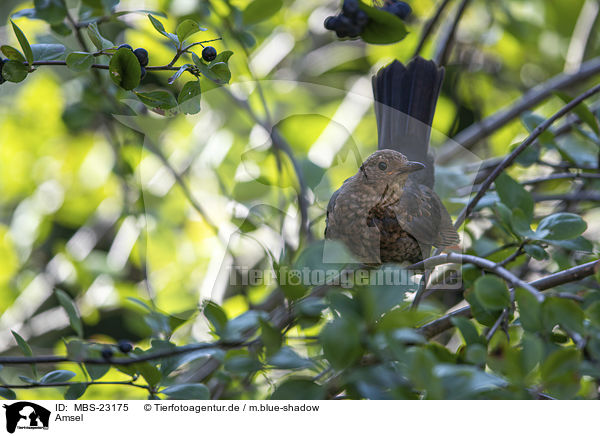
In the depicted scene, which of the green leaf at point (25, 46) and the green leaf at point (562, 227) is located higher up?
the green leaf at point (25, 46)

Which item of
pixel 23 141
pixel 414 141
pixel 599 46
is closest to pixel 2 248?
pixel 23 141

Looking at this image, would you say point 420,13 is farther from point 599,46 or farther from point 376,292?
point 376,292

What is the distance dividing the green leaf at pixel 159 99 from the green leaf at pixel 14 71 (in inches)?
5.2

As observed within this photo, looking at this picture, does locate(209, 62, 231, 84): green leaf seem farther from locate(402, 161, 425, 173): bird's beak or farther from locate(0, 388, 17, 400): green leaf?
locate(0, 388, 17, 400): green leaf

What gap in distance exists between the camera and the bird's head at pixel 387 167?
20.4 inches

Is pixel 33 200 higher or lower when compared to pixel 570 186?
lower

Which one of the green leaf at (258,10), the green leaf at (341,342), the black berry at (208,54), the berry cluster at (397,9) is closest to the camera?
the green leaf at (341,342)

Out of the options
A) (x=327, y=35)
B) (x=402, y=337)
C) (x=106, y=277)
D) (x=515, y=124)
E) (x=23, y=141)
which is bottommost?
(x=106, y=277)

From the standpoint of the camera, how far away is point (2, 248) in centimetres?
144

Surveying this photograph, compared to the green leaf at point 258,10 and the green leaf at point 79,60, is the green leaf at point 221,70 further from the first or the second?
the green leaf at point 258,10

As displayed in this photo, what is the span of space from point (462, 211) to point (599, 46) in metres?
1.15
